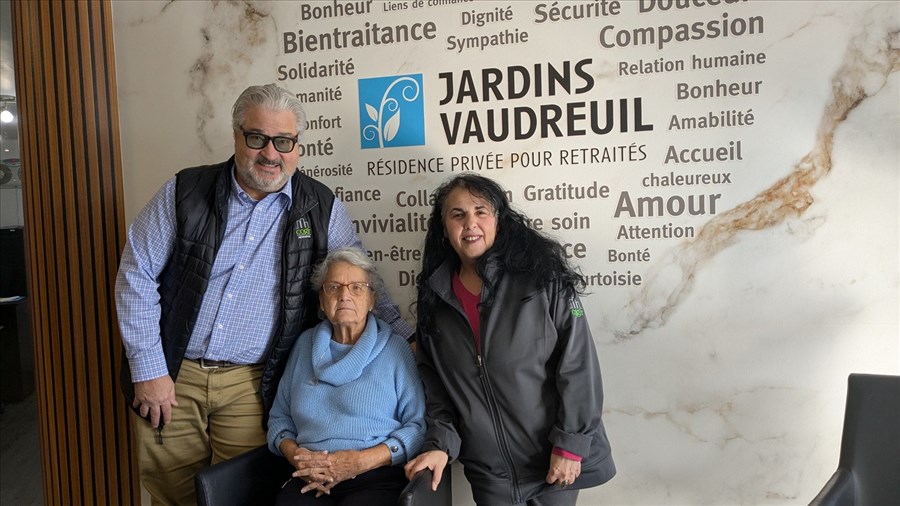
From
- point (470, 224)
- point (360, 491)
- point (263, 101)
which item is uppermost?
point (263, 101)

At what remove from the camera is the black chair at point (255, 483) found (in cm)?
200

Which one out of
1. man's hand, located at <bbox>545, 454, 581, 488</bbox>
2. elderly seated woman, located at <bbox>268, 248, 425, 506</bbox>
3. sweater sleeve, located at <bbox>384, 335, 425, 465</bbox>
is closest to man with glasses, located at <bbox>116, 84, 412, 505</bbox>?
elderly seated woman, located at <bbox>268, 248, 425, 506</bbox>

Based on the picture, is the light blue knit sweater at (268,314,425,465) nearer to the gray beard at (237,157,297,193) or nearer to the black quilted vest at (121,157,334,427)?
the black quilted vest at (121,157,334,427)

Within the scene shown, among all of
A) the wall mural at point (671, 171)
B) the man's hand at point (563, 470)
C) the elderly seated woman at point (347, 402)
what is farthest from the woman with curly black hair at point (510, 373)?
the wall mural at point (671, 171)

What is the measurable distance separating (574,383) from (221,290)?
1.27 metres

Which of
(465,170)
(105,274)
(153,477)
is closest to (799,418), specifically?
(465,170)

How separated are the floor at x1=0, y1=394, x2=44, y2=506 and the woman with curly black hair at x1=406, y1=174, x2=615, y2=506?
2134 mm

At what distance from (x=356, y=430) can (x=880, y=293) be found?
1929 millimetres

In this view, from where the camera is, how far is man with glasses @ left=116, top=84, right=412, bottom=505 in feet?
7.36

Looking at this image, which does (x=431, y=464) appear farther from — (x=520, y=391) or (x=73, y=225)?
(x=73, y=225)

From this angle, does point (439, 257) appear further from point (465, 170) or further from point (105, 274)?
point (105, 274)

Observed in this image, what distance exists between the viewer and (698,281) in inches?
96.7

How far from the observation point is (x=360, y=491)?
6.95 feet

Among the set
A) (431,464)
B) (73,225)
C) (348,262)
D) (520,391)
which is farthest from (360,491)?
(73,225)
